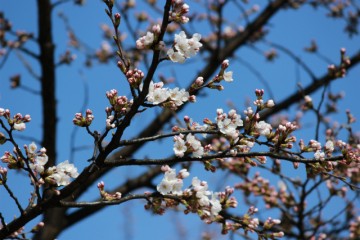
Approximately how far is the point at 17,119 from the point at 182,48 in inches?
31.5

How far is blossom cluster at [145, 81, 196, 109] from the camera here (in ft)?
5.99

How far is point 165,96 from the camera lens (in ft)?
6.03

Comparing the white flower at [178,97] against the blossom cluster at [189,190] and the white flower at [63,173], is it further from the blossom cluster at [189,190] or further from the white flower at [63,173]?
the white flower at [63,173]

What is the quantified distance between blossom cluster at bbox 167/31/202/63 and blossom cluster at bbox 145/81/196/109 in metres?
0.13

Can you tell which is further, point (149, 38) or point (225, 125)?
point (225, 125)

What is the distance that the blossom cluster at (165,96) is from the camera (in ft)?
5.99

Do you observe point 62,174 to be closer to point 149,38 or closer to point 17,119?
point 17,119

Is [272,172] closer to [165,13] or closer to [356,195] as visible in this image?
[356,195]

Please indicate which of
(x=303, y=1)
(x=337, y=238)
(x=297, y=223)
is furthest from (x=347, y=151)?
(x=303, y=1)

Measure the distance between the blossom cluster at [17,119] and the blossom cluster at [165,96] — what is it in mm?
583

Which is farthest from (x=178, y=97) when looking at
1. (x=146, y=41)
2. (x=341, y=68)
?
(x=341, y=68)

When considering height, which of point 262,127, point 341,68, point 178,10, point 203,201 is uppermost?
point 341,68

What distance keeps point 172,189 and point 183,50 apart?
2.00 ft

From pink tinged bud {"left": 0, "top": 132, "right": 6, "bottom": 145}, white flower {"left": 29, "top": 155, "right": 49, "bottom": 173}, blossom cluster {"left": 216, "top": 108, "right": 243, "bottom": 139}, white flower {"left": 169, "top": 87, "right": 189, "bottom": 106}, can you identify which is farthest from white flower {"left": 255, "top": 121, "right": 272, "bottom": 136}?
pink tinged bud {"left": 0, "top": 132, "right": 6, "bottom": 145}
